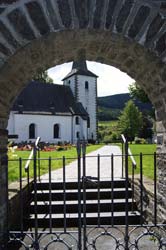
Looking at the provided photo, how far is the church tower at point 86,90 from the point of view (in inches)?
1877

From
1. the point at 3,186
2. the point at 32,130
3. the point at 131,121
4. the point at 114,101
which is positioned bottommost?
the point at 3,186

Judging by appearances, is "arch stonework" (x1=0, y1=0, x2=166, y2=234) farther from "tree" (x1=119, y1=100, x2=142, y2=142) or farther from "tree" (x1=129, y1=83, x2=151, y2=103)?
"tree" (x1=119, y1=100, x2=142, y2=142)

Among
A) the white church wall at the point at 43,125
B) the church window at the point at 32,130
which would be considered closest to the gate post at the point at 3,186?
the white church wall at the point at 43,125

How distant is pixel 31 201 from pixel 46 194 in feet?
1.12

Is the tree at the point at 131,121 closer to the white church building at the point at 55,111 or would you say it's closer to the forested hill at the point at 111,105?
the white church building at the point at 55,111

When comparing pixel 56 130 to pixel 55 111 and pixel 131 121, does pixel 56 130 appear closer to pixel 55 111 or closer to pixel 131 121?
pixel 55 111

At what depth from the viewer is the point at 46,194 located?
24.5ft

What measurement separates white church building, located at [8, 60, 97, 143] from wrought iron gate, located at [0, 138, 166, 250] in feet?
111

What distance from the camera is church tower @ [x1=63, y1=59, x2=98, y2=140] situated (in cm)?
4769

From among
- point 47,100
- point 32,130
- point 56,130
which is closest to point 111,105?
point 56,130

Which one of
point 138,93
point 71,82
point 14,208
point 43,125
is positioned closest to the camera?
point 14,208

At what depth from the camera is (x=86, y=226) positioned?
5.22 meters

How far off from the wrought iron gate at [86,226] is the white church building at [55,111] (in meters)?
33.7

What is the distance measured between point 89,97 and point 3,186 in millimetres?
44318
